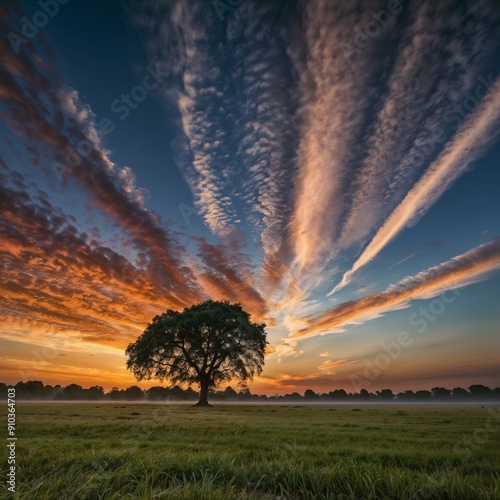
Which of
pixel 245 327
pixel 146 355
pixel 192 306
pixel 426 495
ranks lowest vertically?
pixel 426 495

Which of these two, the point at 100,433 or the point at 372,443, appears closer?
the point at 372,443

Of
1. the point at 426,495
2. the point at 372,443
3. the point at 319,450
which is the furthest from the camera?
the point at 372,443

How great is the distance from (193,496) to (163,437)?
9.07 meters

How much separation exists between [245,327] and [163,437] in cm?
3210

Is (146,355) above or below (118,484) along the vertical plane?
above

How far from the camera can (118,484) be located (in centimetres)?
366

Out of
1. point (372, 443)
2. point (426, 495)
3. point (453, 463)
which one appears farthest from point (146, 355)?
point (426, 495)

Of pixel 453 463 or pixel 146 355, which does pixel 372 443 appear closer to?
pixel 453 463

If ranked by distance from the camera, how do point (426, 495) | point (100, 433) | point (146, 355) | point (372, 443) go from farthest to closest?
point (146, 355) < point (100, 433) < point (372, 443) < point (426, 495)

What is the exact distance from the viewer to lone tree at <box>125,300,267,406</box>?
135 feet

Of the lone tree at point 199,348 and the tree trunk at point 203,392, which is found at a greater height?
the lone tree at point 199,348

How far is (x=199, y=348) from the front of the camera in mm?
42156

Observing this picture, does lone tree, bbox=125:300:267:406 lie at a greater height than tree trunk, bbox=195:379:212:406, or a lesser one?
greater

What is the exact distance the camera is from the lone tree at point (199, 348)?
41.1m
